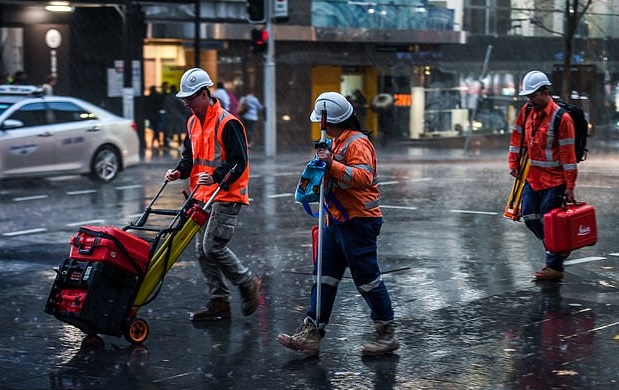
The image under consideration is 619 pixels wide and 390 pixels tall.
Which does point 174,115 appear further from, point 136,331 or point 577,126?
point 136,331

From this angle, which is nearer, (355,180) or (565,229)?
(355,180)

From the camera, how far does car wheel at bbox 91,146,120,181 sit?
20781 millimetres

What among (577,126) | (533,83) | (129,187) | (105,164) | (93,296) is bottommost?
(129,187)

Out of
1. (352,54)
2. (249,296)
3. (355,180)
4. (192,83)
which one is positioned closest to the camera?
(355,180)

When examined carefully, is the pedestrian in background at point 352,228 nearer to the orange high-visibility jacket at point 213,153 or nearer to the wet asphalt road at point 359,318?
the wet asphalt road at point 359,318

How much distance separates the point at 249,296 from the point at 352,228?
4.81ft

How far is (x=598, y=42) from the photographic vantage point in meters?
42.2

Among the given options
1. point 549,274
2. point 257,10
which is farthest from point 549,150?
point 257,10

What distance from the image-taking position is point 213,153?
8445 millimetres

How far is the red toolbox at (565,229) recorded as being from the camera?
9.80m

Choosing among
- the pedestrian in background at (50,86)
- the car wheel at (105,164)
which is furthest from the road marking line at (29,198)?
the pedestrian in background at (50,86)

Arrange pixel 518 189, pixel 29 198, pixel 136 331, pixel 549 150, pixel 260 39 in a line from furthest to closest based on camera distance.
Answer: pixel 260 39 → pixel 29 198 → pixel 518 189 → pixel 549 150 → pixel 136 331

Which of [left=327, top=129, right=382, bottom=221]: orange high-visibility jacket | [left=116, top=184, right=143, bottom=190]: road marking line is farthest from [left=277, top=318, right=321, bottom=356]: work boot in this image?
[left=116, top=184, right=143, bottom=190]: road marking line

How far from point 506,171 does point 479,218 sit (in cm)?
900
